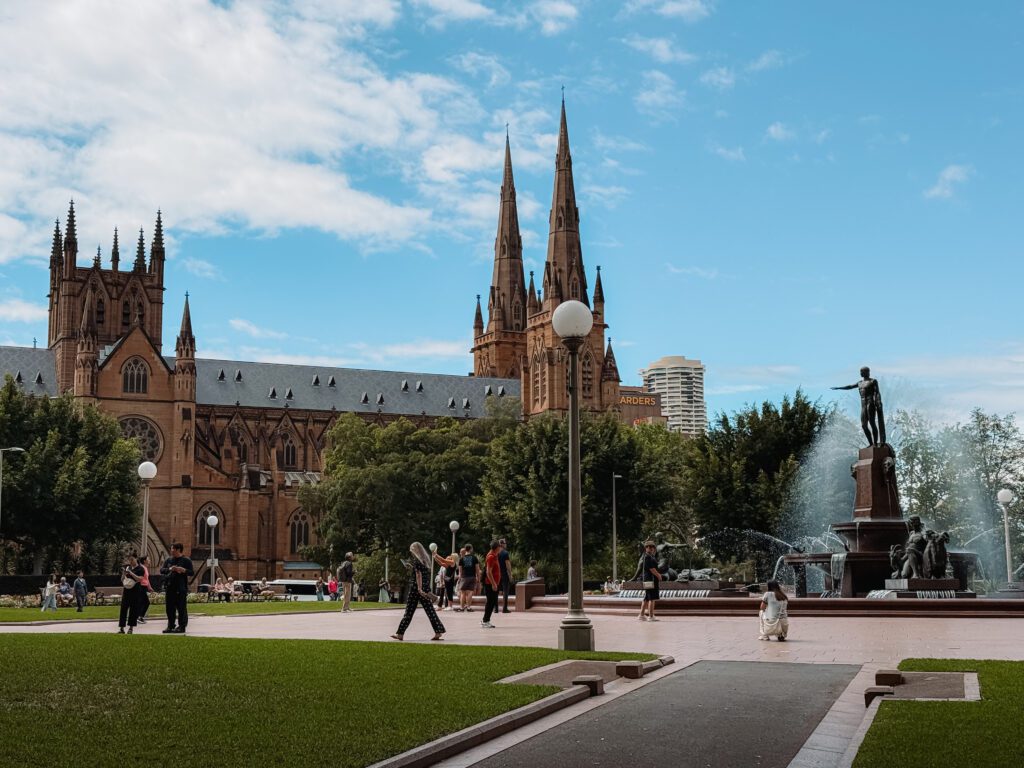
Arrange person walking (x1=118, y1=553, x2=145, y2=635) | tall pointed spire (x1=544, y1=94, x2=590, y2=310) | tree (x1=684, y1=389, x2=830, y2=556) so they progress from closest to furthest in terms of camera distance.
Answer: person walking (x1=118, y1=553, x2=145, y2=635)
tree (x1=684, y1=389, x2=830, y2=556)
tall pointed spire (x1=544, y1=94, x2=590, y2=310)

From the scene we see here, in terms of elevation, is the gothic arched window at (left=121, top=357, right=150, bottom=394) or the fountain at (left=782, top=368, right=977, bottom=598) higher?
the gothic arched window at (left=121, top=357, right=150, bottom=394)

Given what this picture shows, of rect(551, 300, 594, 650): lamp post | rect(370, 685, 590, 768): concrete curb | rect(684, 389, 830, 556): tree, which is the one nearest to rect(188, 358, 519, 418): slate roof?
rect(684, 389, 830, 556): tree

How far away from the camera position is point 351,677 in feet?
48.5

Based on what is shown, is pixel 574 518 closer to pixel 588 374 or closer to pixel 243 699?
pixel 243 699

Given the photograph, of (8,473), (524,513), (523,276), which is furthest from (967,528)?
(523,276)

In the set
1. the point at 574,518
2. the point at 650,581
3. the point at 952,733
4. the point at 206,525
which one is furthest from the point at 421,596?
the point at 206,525

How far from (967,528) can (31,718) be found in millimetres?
59418

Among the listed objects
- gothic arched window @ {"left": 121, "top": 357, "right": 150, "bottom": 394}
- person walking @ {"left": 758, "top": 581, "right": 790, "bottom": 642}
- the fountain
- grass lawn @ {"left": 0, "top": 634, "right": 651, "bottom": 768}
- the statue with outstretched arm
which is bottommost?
grass lawn @ {"left": 0, "top": 634, "right": 651, "bottom": 768}

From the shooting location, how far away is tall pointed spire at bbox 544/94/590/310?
12412 centimetres

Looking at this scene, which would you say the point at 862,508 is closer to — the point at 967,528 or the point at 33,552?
the point at 967,528

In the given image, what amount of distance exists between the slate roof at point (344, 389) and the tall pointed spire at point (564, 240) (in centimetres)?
1315

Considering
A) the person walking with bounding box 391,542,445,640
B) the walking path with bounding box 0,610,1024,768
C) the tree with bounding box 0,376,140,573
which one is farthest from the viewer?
the tree with bounding box 0,376,140,573

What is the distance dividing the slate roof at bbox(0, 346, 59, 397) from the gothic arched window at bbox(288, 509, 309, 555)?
78.2 feet

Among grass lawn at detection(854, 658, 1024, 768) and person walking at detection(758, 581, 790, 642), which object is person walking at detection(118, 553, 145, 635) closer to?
person walking at detection(758, 581, 790, 642)
